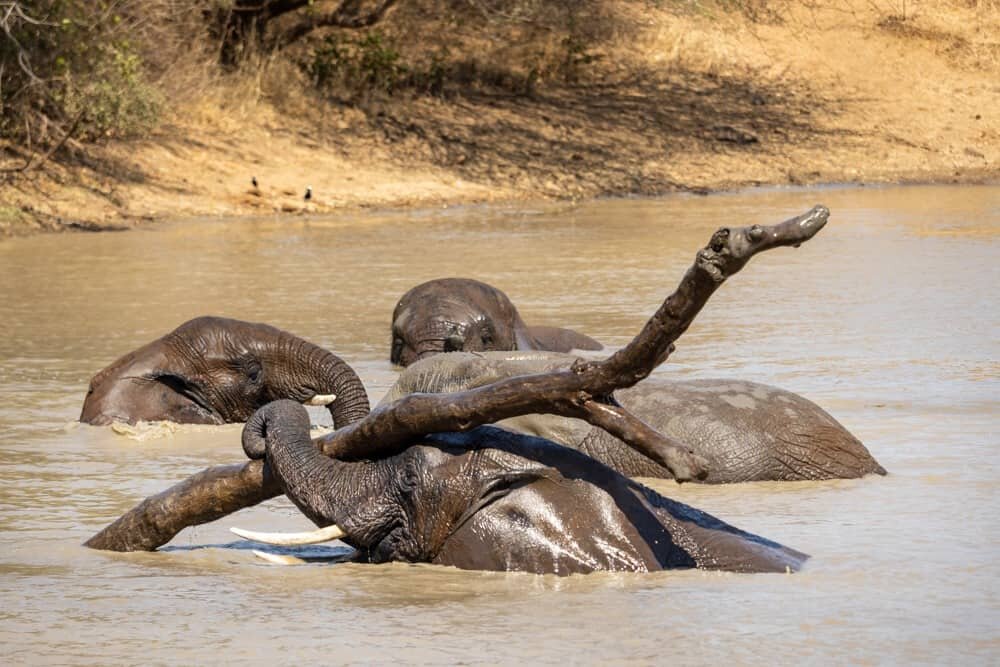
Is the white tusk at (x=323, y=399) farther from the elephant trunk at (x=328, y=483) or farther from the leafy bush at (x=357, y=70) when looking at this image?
the leafy bush at (x=357, y=70)

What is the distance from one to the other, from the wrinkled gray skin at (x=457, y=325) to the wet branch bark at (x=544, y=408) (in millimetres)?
4595

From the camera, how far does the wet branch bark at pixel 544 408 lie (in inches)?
171

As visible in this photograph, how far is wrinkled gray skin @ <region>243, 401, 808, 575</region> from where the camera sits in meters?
5.25

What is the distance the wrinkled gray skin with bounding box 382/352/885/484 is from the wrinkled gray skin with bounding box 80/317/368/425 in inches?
64.0

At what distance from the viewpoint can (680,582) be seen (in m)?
5.24

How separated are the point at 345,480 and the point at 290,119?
58.4 feet

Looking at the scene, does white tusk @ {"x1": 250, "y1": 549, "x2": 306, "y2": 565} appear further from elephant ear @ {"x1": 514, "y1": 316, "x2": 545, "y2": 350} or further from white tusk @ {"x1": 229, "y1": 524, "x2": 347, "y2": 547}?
elephant ear @ {"x1": 514, "y1": 316, "x2": 545, "y2": 350}

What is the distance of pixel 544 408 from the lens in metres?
5.04

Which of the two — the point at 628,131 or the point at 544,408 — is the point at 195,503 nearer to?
the point at 544,408

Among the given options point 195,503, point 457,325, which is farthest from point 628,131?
point 195,503

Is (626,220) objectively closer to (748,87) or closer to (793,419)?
(748,87)

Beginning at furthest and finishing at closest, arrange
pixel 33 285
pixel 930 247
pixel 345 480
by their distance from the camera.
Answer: pixel 930 247
pixel 33 285
pixel 345 480

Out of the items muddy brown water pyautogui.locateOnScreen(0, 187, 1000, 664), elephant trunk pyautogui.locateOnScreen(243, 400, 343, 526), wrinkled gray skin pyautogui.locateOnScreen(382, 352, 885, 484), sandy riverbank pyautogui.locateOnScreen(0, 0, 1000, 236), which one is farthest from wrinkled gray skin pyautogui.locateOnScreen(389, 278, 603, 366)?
sandy riverbank pyautogui.locateOnScreen(0, 0, 1000, 236)

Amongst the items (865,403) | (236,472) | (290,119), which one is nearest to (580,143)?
(290,119)
